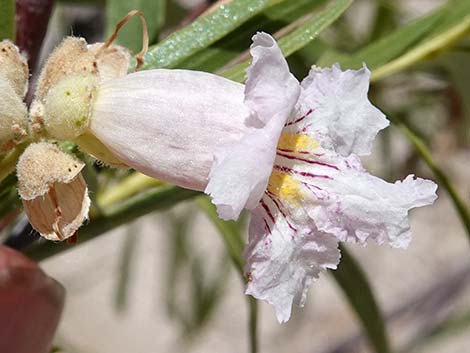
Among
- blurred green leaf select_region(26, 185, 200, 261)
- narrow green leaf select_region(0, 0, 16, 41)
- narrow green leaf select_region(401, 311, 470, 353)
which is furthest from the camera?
narrow green leaf select_region(401, 311, 470, 353)

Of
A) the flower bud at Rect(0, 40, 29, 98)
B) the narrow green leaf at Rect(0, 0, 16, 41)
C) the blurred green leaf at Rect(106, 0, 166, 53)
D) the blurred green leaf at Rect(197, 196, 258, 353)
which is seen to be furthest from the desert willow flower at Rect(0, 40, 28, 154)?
the blurred green leaf at Rect(197, 196, 258, 353)

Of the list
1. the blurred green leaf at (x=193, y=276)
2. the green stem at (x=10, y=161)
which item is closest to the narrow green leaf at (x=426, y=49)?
the green stem at (x=10, y=161)

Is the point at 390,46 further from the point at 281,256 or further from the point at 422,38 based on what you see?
the point at 281,256

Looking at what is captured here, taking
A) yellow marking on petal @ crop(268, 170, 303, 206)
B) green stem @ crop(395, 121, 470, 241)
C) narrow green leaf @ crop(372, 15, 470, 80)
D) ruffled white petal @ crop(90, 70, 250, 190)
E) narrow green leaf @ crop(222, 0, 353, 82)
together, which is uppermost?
ruffled white petal @ crop(90, 70, 250, 190)

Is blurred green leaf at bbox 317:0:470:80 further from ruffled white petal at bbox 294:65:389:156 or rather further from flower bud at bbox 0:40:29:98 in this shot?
flower bud at bbox 0:40:29:98

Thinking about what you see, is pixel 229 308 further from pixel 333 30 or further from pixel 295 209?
pixel 295 209

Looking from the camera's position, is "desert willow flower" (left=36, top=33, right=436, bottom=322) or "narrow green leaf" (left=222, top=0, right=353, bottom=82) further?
"narrow green leaf" (left=222, top=0, right=353, bottom=82)

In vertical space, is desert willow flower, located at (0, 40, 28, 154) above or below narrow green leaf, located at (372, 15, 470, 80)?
above
